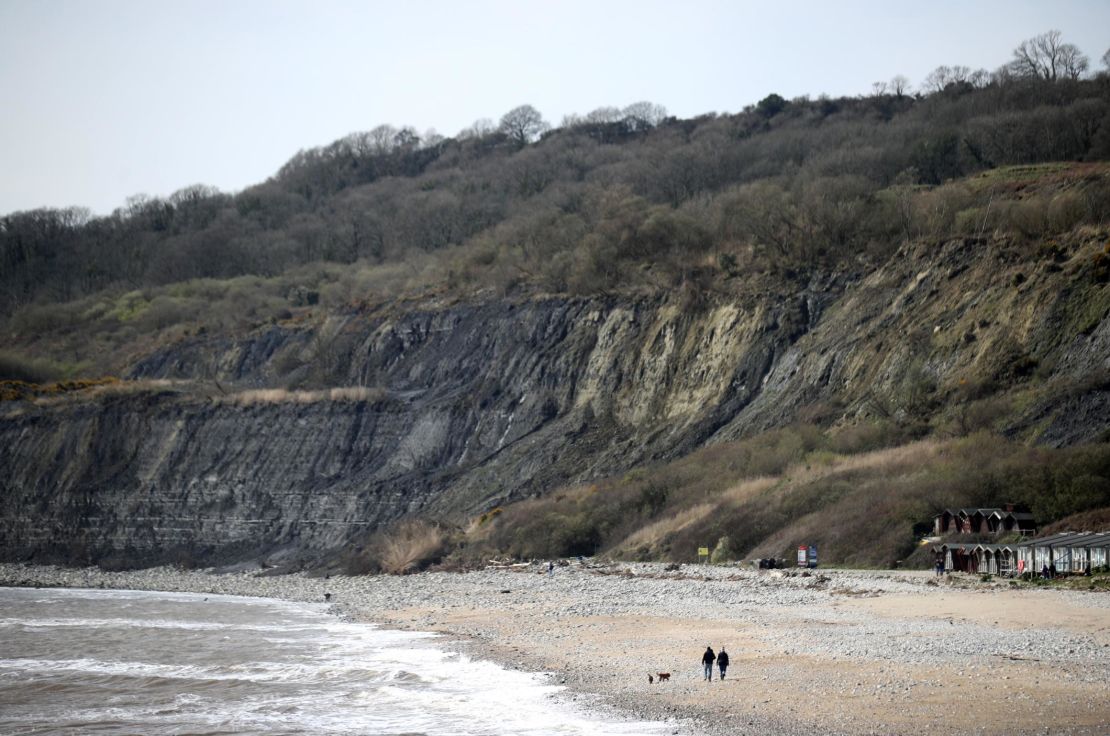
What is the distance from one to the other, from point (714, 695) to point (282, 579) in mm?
37104

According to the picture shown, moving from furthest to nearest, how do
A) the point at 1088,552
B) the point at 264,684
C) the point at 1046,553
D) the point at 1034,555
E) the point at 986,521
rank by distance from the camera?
the point at 986,521 < the point at 1034,555 < the point at 1046,553 < the point at 1088,552 < the point at 264,684

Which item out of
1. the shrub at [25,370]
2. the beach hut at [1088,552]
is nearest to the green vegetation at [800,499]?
the beach hut at [1088,552]

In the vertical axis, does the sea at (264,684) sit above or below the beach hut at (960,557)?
below

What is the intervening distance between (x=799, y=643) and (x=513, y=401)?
133 feet

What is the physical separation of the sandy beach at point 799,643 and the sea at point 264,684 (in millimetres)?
1030

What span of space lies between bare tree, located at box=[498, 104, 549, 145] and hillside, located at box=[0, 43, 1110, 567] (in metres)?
55.3

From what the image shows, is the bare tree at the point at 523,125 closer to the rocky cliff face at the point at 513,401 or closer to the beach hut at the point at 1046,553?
the rocky cliff face at the point at 513,401

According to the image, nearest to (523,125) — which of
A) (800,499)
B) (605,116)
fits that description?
(605,116)

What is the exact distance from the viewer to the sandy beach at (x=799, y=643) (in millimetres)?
16609

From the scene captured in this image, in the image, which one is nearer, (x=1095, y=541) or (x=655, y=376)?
(x=1095, y=541)

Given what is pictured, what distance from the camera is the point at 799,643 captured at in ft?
74.7

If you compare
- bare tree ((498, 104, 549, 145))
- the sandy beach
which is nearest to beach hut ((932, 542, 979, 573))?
the sandy beach

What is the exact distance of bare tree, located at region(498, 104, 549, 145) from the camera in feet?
519

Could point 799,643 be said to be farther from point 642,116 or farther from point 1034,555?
point 642,116
